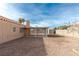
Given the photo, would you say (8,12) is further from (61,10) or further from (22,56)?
(22,56)

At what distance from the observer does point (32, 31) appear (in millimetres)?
18516

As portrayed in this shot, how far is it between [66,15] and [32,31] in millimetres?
7732

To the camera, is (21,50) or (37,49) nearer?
(21,50)

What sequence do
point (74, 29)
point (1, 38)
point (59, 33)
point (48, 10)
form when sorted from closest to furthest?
point (1, 38), point (48, 10), point (74, 29), point (59, 33)

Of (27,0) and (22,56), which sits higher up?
(27,0)

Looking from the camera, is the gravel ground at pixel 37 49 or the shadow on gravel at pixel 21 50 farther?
the gravel ground at pixel 37 49

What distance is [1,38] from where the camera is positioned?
10391 mm

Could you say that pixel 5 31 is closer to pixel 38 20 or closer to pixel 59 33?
pixel 38 20

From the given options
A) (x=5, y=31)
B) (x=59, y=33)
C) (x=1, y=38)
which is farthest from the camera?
(x=59, y=33)

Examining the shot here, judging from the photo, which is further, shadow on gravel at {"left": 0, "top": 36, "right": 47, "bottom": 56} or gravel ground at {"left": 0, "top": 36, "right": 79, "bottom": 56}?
gravel ground at {"left": 0, "top": 36, "right": 79, "bottom": 56}

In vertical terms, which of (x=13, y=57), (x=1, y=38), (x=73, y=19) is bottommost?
(x=13, y=57)

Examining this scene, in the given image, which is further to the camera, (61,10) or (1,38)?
(61,10)

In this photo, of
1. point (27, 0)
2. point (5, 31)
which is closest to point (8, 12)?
point (5, 31)

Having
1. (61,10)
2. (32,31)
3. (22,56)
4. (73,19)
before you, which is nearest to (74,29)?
(73,19)
